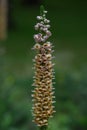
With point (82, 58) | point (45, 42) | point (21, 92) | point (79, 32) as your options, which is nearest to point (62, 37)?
point (79, 32)

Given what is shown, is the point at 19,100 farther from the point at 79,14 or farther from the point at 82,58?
the point at 79,14

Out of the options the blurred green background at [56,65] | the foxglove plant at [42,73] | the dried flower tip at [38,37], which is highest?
the blurred green background at [56,65]

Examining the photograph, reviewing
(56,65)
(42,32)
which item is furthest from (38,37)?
(56,65)

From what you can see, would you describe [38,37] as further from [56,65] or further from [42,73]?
[56,65]

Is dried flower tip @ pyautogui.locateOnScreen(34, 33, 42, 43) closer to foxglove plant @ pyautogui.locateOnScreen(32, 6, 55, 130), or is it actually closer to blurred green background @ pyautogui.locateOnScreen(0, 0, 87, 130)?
foxglove plant @ pyautogui.locateOnScreen(32, 6, 55, 130)

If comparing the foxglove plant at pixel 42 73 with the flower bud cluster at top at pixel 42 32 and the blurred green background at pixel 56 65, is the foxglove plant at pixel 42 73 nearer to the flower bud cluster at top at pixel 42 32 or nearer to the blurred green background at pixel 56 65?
the flower bud cluster at top at pixel 42 32

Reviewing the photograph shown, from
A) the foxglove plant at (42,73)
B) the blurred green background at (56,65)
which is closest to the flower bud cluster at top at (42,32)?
the foxglove plant at (42,73)
